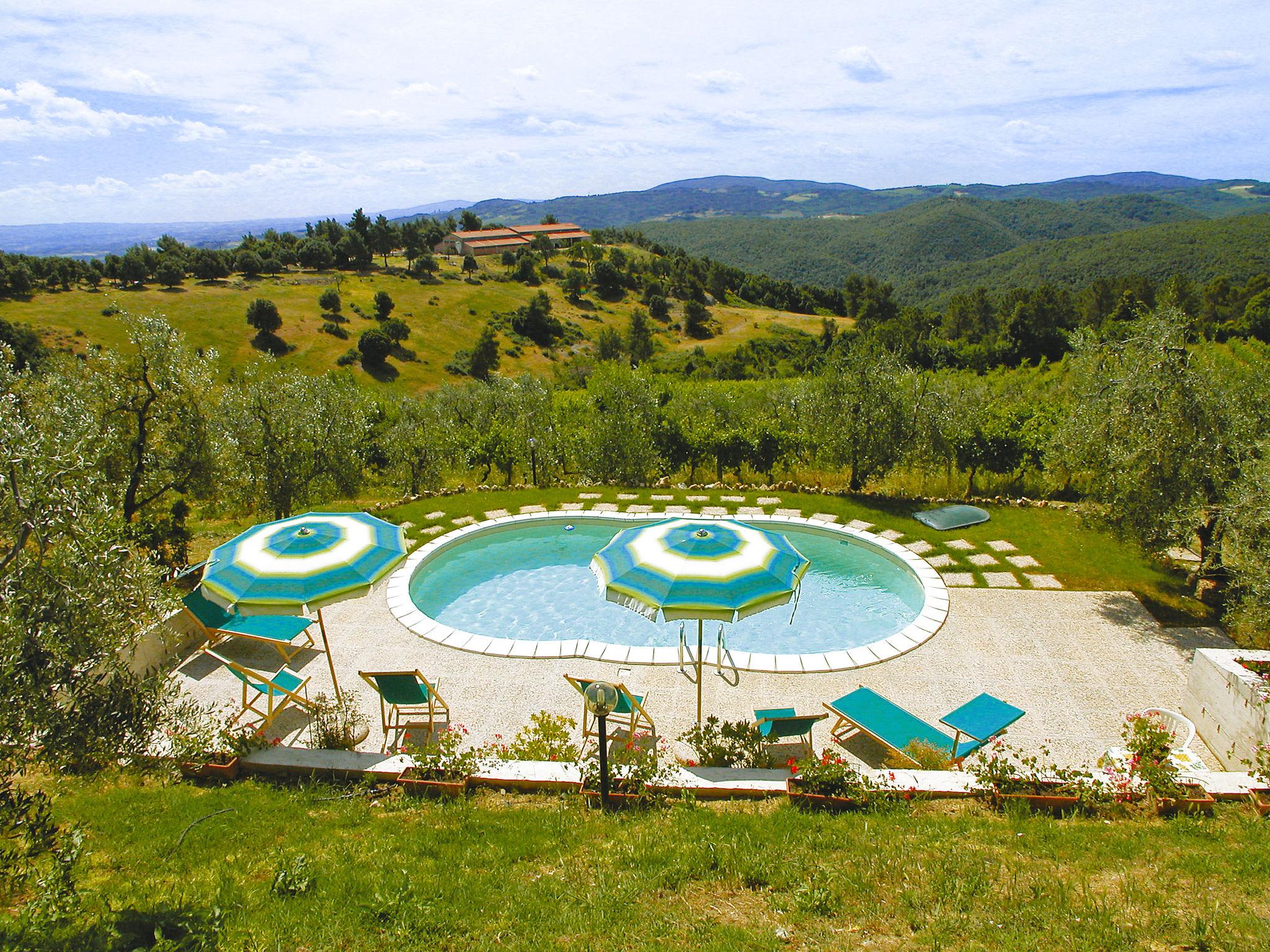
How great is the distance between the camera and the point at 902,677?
32.6ft

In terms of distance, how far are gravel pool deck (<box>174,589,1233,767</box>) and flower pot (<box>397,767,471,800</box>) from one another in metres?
1.34

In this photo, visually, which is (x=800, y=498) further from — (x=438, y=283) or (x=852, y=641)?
(x=438, y=283)

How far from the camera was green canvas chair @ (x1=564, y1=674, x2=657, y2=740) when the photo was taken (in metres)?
8.21

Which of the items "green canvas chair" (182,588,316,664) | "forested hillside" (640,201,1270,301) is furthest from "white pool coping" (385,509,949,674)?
"forested hillside" (640,201,1270,301)

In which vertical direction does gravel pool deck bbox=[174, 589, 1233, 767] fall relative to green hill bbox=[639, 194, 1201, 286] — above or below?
below

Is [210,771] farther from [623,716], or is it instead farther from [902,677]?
[902,677]

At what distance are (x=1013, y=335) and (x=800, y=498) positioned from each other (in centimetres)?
6649

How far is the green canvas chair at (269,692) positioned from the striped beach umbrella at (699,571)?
4224 millimetres

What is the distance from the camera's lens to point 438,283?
87562 mm

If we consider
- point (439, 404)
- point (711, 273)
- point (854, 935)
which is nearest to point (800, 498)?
point (854, 935)

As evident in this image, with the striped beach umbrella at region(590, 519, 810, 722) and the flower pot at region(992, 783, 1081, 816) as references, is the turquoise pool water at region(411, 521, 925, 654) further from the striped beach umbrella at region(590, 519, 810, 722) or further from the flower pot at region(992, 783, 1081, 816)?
the flower pot at region(992, 783, 1081, 816)

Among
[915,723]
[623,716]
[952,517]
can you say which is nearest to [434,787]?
[623,716]

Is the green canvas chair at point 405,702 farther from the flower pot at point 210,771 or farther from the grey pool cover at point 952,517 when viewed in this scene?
the grey pool cover at point 952,517

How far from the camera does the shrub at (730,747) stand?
7.73 meters
